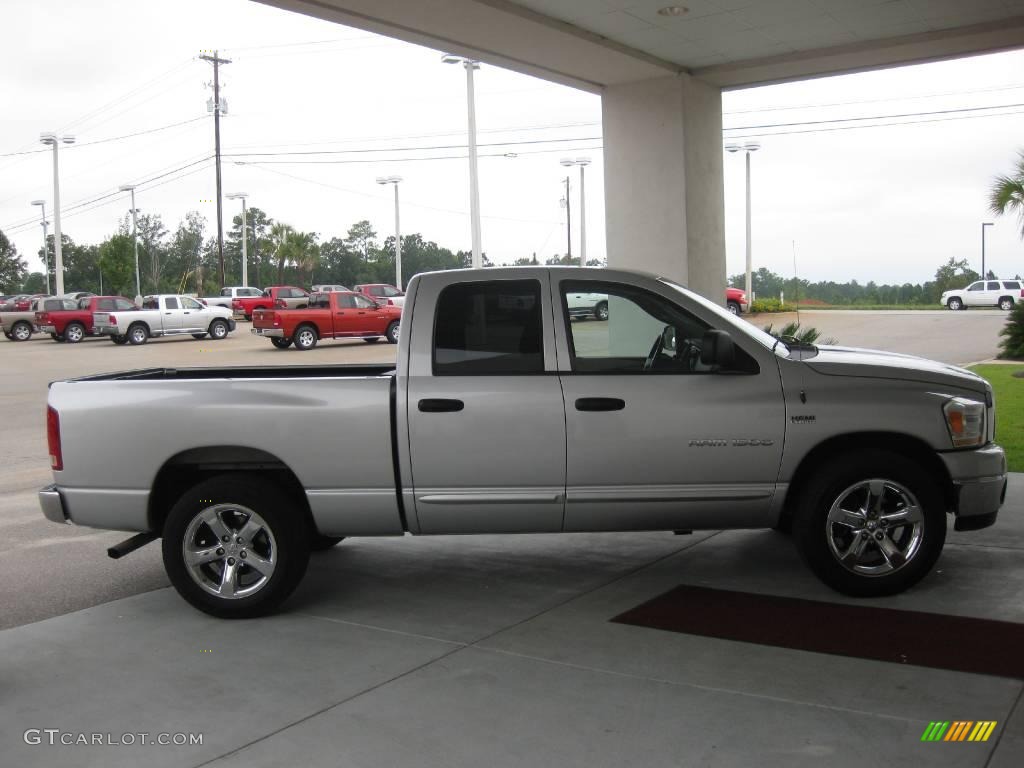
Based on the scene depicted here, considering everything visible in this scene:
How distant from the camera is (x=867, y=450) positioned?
596cm

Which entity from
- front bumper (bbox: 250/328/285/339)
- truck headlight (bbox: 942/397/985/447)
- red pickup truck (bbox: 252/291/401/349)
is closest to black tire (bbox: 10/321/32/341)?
red pickup truck (bbox: 252/291/401/349)

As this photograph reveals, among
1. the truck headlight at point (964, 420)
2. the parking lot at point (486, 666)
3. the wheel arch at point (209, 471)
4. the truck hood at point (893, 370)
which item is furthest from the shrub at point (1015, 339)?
the wheel arch at point (209, 471)

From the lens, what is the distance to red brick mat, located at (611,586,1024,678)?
503cm

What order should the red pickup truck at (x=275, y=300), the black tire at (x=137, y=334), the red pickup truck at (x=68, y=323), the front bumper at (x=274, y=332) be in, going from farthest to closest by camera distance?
1. the red pickup truck at (x=275, y=300)
2. the red pickup truck at (x=68, y=323)
3. the black tire at (x=137, y=334)
4. the front bumper at (x=274, y=332)

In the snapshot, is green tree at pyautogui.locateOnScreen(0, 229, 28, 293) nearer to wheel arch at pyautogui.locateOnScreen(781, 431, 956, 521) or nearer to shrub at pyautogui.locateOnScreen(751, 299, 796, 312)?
shrub at pyautogui.locateOnScreen(751, 299, 796, 312)

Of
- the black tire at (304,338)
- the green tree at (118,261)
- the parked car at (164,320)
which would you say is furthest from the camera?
the green tree at (118,261)

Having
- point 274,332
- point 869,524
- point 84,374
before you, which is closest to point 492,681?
point 869,524

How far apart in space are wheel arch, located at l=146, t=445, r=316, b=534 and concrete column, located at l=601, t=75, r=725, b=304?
27.6ft

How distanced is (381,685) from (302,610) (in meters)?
1.44

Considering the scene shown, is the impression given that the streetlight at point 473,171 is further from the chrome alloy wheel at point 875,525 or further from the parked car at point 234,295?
the chrome alloy wheel at point 875,525

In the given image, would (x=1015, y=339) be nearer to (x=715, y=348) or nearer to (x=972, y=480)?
(x=972, y=480)

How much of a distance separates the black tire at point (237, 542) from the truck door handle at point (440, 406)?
0.98 metres

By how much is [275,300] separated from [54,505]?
4331 centimetres

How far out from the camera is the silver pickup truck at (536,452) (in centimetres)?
590
